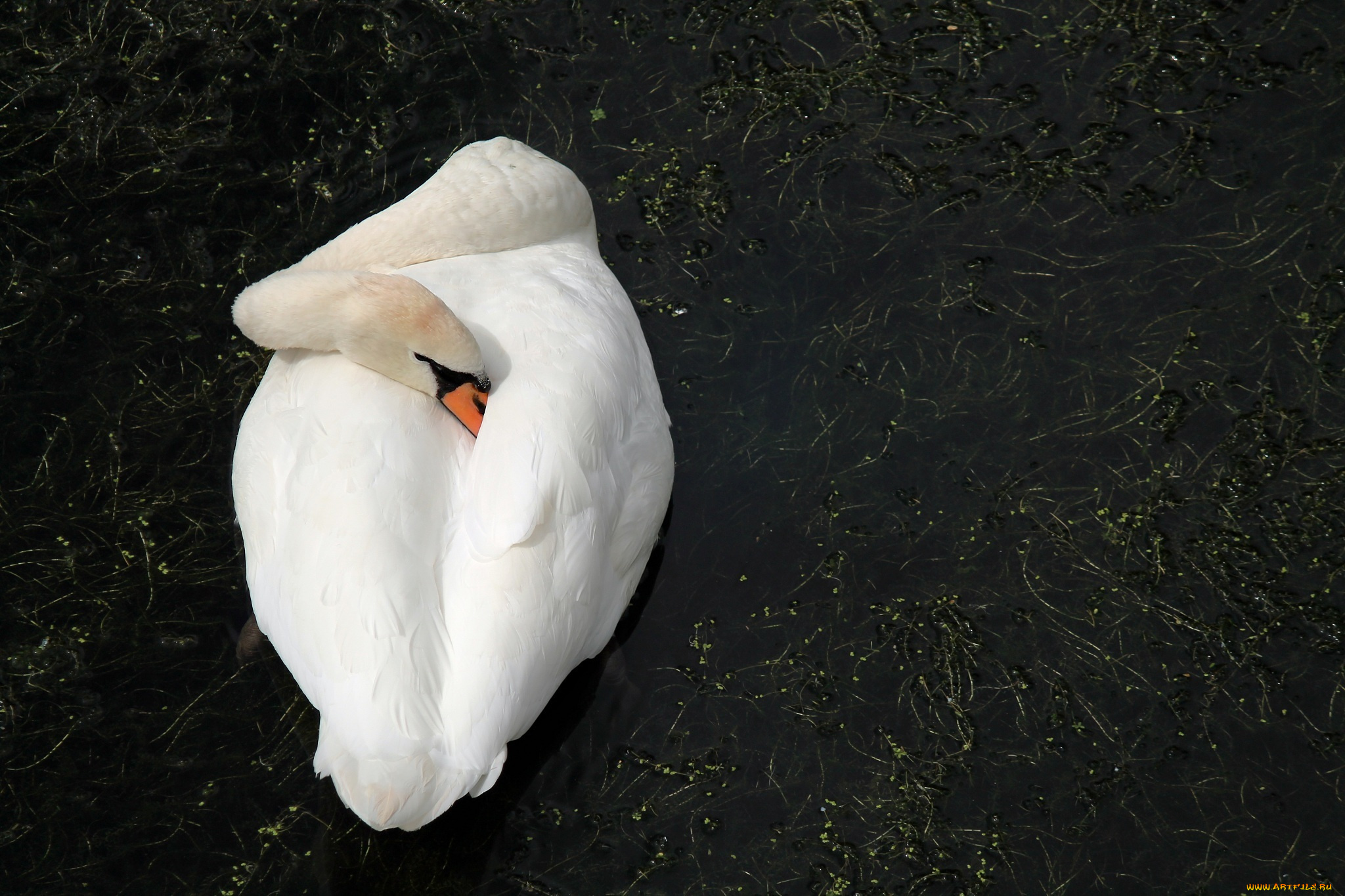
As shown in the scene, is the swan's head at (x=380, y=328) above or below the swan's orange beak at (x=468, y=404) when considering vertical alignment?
above

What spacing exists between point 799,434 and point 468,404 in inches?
31.5

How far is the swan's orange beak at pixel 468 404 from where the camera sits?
1966 mm

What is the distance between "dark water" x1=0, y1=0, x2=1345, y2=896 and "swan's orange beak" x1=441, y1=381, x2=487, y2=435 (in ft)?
1.85

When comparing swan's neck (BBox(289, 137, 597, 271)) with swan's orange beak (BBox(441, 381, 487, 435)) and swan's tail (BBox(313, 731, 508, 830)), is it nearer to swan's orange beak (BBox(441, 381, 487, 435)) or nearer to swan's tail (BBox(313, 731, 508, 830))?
swan's orange beak (BBox(441, 381, 487, 435))

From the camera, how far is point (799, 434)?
8.14 feet

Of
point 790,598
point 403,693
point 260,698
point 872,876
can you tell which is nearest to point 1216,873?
point 872,876

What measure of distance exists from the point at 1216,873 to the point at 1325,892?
19 centimetres

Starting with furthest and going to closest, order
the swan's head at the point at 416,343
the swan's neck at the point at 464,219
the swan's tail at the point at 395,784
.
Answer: the swan's neck at the point at 464,219 < the swan's head at the point at 416,343 < the swan's tail at the point at 395,784

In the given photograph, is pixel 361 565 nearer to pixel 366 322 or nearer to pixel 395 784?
pixel 395 784

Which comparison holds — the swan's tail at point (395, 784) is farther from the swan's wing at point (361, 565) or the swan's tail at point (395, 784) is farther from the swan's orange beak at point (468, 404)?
the swan's orange beak at point (468, 404)

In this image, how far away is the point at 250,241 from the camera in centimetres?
266

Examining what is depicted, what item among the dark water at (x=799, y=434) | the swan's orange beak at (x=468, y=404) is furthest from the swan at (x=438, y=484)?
the dark water at (x=799, y=434)

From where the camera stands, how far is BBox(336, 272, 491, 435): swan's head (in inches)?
74.6

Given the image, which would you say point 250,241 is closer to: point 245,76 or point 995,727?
point 245,76
